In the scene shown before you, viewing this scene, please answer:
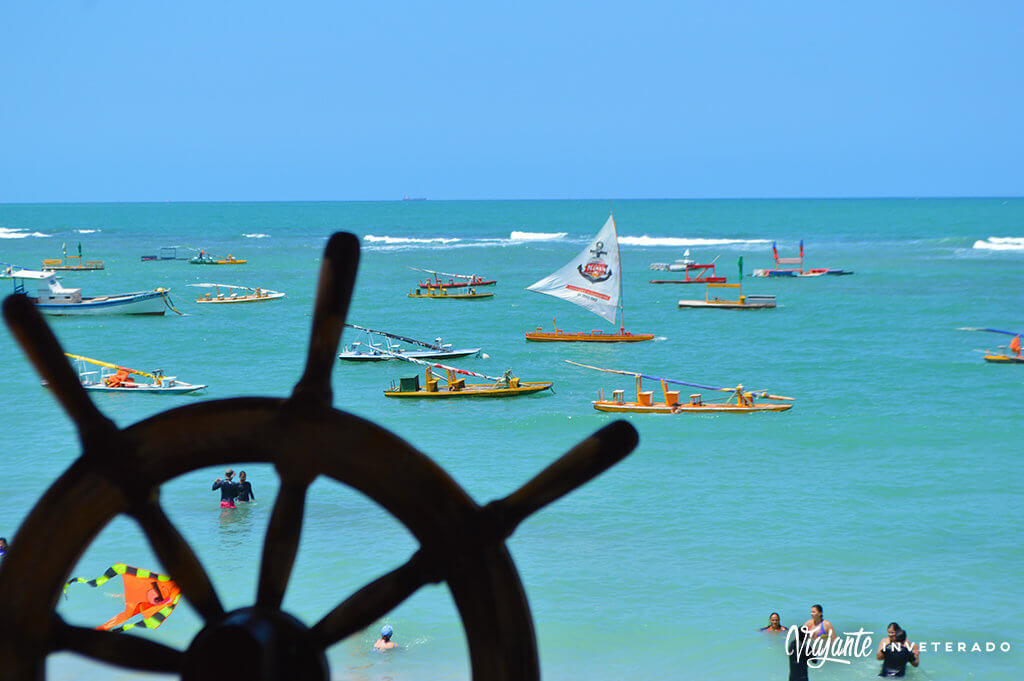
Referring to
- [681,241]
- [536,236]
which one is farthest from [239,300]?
[536,236]

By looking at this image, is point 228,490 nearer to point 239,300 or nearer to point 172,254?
point 239,300

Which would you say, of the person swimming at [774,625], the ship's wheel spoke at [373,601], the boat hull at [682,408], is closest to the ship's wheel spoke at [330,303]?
the ship's wheel spoke at [373,601]

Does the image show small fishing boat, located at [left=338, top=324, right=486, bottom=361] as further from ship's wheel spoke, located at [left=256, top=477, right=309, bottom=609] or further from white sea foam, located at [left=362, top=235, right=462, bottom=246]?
white sea foam, located at [left=362, top=235, right=462, bottom=246]

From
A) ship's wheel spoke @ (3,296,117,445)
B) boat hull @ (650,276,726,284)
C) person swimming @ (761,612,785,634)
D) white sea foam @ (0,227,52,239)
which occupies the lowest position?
person swimming @ (761,612,785,634)

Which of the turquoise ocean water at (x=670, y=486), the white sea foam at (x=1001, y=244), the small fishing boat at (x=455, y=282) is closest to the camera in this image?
the turquoise ocean water at (x=670, y=486)

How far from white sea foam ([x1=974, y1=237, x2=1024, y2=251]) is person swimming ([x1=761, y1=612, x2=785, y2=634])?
368 feet

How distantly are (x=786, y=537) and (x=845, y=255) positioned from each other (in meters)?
96.4

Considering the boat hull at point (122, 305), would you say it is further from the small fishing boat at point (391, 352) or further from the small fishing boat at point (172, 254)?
the small fishing boat at point (172, 254)

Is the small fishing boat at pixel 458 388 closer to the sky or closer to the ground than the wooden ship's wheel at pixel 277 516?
closer to the ground

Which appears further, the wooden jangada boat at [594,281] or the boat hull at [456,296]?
the boat hull at [456,296]

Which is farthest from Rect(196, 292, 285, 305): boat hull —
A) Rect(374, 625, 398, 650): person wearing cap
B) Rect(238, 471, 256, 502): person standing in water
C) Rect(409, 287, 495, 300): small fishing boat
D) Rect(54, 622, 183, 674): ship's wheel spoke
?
Rect(54, 622, 183, 674): ship's wheel spoke

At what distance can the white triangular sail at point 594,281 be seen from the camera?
161 ft

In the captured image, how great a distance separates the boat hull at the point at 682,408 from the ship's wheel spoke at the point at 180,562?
31910mm

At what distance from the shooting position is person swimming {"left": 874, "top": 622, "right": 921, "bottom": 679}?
15.1m
